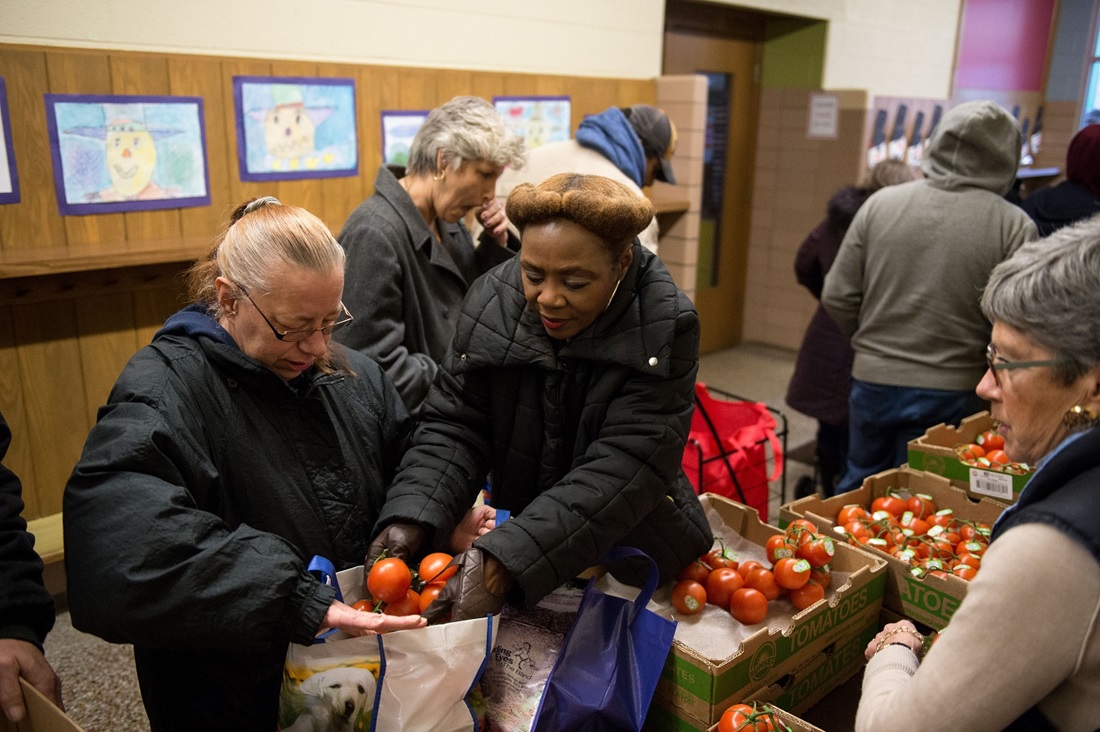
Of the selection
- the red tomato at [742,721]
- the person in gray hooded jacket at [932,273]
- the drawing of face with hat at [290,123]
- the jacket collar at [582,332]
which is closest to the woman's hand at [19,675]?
the jacket collar at [582,332]

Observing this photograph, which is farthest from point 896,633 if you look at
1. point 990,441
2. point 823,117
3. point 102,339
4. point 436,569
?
point 823,117

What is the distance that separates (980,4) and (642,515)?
8028 mm

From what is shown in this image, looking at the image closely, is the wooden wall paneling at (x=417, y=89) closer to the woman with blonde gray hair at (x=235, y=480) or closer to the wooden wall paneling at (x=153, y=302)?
the wooden wall paneling at (x=153, y=302)

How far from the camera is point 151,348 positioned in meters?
1.41

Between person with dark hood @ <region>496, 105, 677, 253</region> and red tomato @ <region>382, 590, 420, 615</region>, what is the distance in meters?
1.82

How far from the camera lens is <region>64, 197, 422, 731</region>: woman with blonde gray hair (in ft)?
3.91

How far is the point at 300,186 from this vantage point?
136 inches

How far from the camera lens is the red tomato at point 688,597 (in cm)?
178

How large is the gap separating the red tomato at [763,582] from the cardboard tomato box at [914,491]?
30 centimetres

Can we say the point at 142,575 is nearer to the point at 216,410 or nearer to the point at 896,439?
the point at 216,410

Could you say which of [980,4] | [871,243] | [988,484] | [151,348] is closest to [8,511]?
[151,348]

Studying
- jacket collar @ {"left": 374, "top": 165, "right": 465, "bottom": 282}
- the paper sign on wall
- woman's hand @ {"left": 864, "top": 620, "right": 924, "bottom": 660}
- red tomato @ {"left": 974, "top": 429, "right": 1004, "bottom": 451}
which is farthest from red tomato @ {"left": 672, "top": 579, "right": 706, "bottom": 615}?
the paper sign on wall

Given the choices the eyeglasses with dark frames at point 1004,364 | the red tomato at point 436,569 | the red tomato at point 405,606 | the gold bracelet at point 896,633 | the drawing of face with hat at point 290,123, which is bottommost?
the gold bracelet at point 896,633

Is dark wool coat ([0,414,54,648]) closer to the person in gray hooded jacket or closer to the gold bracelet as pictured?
the gold bracelet
